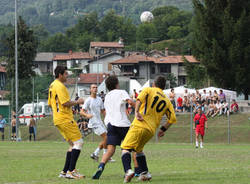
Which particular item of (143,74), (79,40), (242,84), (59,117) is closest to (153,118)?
(59,117)

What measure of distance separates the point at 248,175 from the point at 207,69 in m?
38.8

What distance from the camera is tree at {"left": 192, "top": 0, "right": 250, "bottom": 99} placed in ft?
158

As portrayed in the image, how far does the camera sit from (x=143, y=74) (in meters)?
106

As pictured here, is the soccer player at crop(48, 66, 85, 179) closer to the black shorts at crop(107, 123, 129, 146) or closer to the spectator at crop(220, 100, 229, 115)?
the black shorts at crop(107, 123, 129, 146)

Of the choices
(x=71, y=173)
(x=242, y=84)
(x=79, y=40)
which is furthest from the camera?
(x=79, y=40)

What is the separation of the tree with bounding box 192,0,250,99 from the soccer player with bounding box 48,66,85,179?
1453 inches

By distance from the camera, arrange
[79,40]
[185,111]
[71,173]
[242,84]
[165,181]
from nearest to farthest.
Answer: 1. [165,181]
2. [71,173]
3. [185,111]
4. [242,84]
5. [79,40]

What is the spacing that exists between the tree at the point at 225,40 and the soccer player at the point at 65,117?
3690cm

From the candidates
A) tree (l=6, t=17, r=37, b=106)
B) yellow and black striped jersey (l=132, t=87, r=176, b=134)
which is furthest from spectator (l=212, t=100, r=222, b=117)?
tree (l=6, t=17, r=37, b=106)

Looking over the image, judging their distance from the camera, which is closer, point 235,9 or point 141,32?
point 235,9

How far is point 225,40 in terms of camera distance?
48812 millimetres

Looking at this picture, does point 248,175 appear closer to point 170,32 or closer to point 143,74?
point 143,74

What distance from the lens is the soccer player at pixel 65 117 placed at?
38.9 feet

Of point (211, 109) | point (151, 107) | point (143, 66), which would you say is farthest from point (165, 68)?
point (151, 107)
